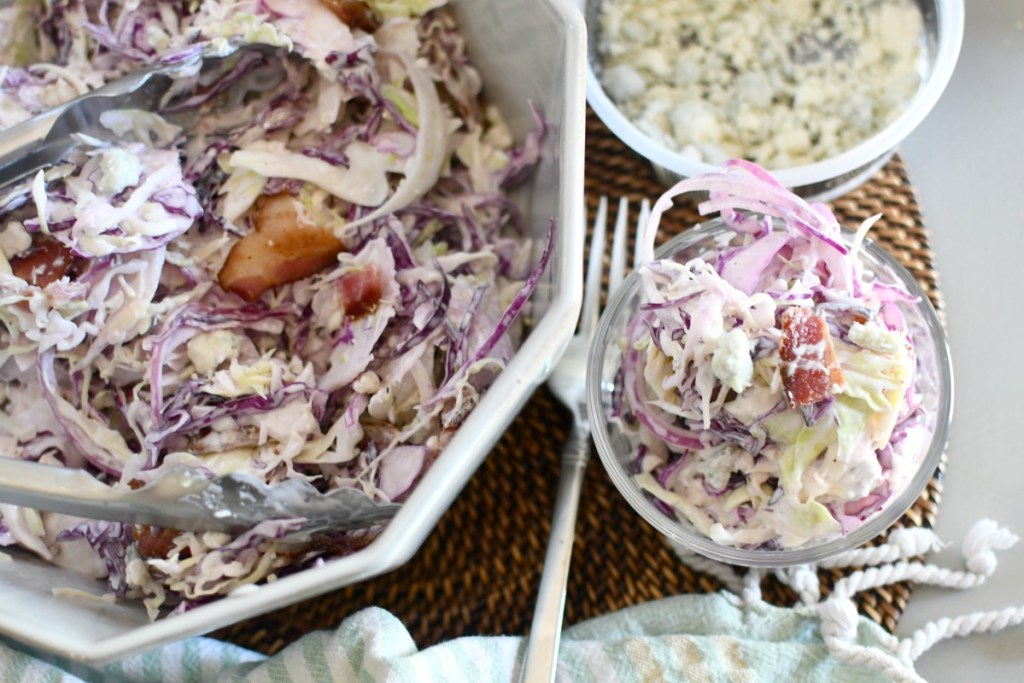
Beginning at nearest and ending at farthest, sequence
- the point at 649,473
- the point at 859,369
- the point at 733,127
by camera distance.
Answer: the point at 859,369 → the point at 649,473 → the point at 733,127

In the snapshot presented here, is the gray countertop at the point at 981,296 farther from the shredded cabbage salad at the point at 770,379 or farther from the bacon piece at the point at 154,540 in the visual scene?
the bacon piece at the point at 154,540

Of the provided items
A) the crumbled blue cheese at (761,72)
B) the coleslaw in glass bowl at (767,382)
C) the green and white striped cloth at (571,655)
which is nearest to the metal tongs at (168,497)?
the green and white striped cloth at (571,655)

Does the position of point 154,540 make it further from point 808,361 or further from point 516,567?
point 808,361

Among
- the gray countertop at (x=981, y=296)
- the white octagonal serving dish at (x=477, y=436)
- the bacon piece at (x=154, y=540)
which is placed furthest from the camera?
the gray countertop at (x=981, y=296)

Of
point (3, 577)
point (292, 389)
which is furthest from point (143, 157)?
point (3, 577)

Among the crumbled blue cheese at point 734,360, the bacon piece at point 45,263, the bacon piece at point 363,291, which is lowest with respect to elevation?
the bacon piece at point 45,263

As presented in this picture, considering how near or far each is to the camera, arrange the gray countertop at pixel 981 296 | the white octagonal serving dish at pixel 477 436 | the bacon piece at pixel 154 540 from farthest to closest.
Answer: the gray countertop at pixel 981 296, the bacon piece at pixel 154 540, the white octagonal serving dish at pixel 477 436

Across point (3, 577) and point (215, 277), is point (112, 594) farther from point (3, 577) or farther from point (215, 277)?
point (215, 277)
